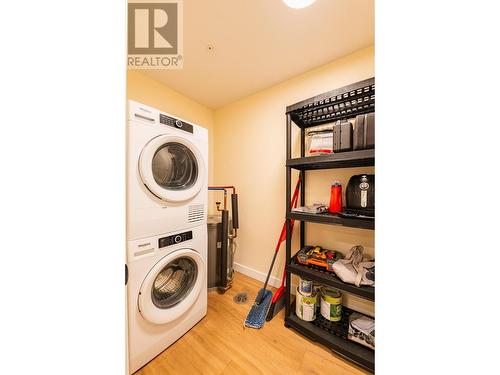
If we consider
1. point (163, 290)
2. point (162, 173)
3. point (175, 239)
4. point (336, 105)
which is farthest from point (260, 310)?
point (336, 105)

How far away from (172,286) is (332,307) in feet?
3.59

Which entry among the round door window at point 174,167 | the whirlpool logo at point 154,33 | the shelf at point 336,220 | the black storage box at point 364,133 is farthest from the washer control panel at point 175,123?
the black storage box at point 364,133

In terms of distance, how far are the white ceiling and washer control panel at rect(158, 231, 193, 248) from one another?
52.9 inches

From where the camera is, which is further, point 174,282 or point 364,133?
point 174,282

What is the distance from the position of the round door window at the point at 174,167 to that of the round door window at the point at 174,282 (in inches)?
20.2

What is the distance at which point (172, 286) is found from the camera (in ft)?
3.77

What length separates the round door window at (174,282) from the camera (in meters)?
1.06

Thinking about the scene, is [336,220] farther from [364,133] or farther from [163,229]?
[163,229]

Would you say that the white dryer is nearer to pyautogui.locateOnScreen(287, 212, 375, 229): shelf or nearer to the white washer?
the white washer

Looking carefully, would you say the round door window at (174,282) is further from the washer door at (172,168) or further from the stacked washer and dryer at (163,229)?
the washer door at (172,168)

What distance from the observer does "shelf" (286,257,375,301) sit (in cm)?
88
